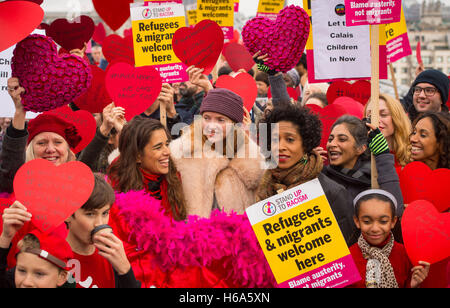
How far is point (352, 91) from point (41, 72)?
2751 millimetres

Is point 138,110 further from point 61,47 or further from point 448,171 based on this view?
point 448,171

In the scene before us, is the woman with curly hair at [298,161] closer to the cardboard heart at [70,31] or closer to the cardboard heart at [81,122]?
the cardboard heart at [81,122]

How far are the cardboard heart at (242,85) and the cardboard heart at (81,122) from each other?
1.10 metres

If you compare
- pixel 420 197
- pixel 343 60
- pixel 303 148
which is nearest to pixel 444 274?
pixel 420 197

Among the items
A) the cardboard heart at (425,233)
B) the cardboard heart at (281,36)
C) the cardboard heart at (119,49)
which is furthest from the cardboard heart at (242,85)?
the cardboard heart at (425,233)

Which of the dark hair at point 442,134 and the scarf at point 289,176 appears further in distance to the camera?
the dark hair at point 442,134

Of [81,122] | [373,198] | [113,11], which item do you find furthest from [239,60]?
[373,198]

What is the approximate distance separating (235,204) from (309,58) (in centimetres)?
156

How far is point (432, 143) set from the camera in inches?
139

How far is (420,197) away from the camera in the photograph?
3.21 m

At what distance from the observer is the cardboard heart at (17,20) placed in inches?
103

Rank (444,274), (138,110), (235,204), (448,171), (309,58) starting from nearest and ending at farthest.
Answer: (444,274), (448,171), (235,204), (138,110), (309,58)
